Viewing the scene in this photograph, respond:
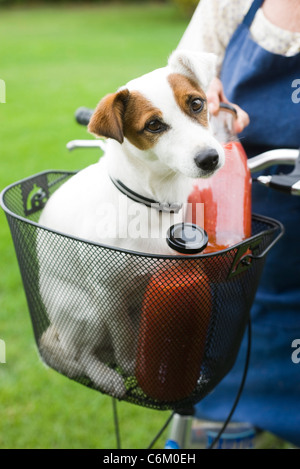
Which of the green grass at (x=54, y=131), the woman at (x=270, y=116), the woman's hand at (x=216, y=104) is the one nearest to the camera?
the woman's hand at (x=216, y=104)

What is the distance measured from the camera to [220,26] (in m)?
1.48

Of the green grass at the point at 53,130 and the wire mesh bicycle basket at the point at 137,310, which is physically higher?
the wire mesh bicycle basket at the point at 137,310

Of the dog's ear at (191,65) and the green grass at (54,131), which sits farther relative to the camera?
the green grass at (54,131)

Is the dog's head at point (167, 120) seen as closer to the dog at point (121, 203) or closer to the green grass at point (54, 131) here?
A: the dog at point (121, 203)

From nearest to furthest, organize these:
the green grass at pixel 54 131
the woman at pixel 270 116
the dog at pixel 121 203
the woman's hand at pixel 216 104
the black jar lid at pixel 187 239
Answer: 1. the black jar lid at pixel 187 239
2. the dog at pixel 121 203
3. the woman's hand at pixel 216 104
4. the woman at pixel 270 116
5. the green grass at pixel 54 131

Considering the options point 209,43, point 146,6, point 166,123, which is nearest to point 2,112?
point 209,43

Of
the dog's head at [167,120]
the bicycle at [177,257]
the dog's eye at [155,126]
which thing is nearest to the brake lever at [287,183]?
the bicycle at [177,257]

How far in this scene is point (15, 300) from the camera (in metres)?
2.78

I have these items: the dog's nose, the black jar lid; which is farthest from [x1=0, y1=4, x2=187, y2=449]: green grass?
the black jar lid

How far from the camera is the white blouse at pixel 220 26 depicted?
139 cm

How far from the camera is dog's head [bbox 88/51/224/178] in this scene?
101 centimetres

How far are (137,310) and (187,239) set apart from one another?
0.66ft

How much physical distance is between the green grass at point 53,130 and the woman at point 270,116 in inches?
8.5
